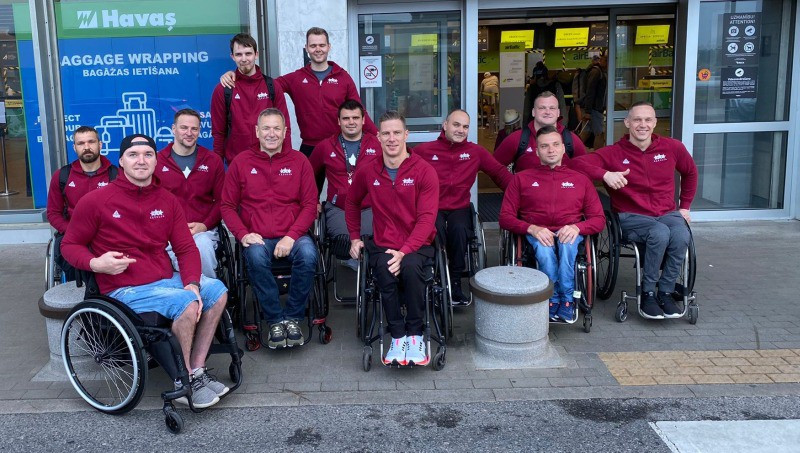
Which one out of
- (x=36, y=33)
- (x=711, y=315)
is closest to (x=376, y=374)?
(x=711, y=315)

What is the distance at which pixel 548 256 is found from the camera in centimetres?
492

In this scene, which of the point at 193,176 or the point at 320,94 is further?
the point at 320,94

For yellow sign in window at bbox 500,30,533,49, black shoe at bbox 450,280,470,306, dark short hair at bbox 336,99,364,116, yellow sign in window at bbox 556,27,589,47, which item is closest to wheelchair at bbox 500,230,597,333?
black shoe at bbox 450,280,470,306

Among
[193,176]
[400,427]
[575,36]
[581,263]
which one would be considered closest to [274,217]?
[193,176]

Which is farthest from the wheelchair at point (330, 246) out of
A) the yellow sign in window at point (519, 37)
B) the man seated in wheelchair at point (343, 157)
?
the yellow sign in window at point (519, 37)

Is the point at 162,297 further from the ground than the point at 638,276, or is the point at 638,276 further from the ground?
the point at 162,297

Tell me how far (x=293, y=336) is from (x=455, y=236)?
55.8 inches

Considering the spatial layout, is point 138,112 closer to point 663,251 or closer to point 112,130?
point 112,130

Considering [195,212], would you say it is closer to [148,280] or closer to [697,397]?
[148,280]

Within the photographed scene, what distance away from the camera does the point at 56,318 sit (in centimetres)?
437

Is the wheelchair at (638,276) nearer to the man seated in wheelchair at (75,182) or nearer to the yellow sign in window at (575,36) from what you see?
the man seated in wheelchair at (75,182)

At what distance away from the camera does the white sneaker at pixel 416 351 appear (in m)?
4.34

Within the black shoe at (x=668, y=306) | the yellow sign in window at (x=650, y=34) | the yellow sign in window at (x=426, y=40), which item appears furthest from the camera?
the yellow sign in window at (x=650, y=34)

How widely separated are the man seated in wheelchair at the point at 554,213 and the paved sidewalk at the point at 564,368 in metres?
0.43
